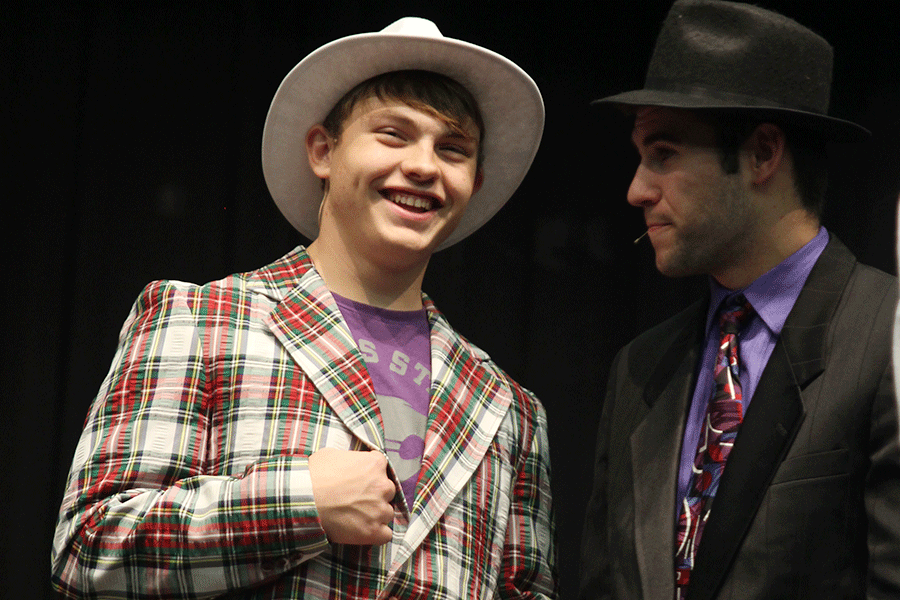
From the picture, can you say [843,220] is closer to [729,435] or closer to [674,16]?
[674,16]

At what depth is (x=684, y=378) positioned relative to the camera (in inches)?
77.0

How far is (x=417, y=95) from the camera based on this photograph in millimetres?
1938

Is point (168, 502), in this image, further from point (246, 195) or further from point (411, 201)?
point (246, 195)

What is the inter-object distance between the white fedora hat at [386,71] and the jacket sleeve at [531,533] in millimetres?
561

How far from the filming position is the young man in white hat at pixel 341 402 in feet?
5.27

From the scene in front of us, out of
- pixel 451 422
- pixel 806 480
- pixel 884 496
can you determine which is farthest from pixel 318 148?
pixel 884 496

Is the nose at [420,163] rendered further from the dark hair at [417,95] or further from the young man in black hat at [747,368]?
the young man in black hat at [747,368]

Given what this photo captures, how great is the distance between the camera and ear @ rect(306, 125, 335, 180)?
2.00 metres

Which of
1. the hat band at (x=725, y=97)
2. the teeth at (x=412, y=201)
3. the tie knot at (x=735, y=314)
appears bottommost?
the tie knot at (x=735, y=314)

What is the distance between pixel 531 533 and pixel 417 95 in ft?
2.90

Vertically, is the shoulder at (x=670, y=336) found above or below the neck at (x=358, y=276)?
below

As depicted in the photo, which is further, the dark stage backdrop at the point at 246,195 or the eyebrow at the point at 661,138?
the dark stage backdrop at the point at 246,195

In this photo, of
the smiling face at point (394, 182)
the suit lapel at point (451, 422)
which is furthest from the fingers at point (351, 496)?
the smiling face at point (394, 182)

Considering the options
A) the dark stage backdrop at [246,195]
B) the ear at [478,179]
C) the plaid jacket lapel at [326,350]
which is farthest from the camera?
the dark stage backdrop at [246,195]
